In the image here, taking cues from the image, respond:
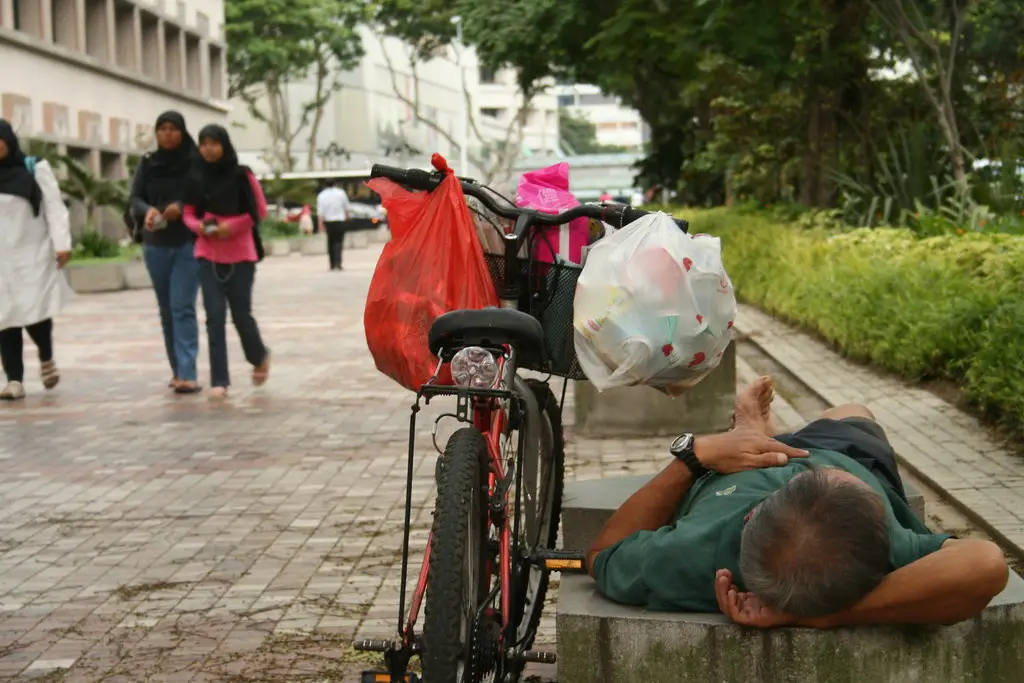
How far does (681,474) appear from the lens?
3953mm

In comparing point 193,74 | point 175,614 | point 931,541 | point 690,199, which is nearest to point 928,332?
point 175,614

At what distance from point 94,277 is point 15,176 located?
14909mm

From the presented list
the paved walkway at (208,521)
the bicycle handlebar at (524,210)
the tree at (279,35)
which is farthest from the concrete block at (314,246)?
the bicycle handlebar at (524,210)

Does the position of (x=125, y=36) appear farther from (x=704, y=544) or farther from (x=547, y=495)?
(x=704, y=544)

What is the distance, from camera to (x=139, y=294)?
25.5 metres

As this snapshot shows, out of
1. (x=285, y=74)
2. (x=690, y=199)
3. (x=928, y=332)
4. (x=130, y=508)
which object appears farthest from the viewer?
(x=285, y=74)

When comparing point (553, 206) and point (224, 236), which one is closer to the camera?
point (553, 206)

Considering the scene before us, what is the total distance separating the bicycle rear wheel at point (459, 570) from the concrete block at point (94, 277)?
2317 cm

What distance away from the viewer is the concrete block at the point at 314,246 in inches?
1791

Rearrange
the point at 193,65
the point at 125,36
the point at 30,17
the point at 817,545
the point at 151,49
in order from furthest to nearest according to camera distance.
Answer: the point at 193,65
the point at 151,49
the point at 125,36
the point at 30,17
the point at 817,545

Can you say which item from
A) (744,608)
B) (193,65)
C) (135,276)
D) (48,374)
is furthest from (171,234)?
(193,65)

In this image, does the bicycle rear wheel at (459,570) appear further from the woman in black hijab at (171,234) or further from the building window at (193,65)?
the building window at (193,65)

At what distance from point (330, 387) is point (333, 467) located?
367 centimetres

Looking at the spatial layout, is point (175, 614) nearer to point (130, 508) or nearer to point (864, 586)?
point (130, 508)
